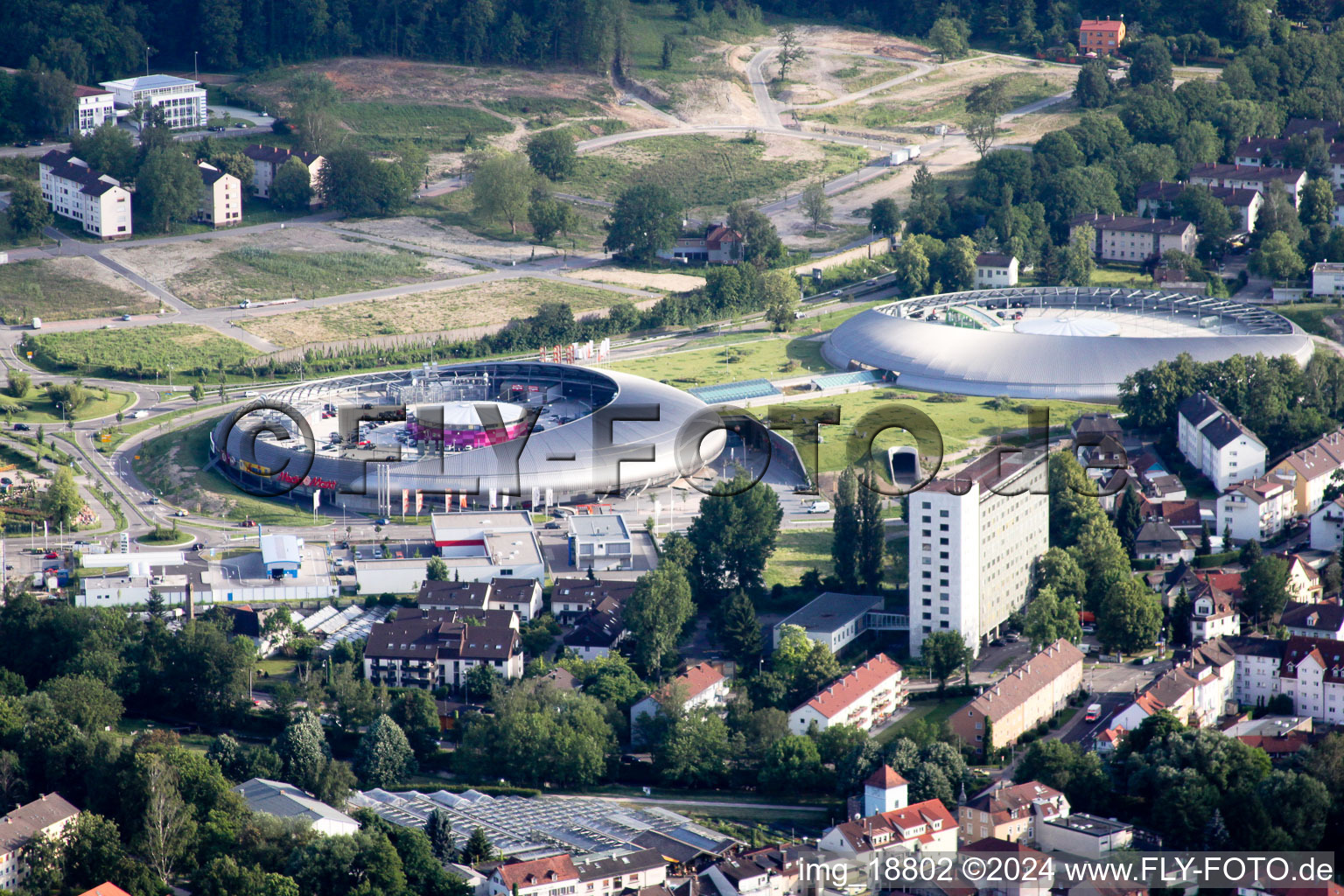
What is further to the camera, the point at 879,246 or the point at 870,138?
the point at 870,138

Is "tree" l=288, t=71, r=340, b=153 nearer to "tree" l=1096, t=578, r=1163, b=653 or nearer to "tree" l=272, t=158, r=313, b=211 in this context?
"tree" l=272, t=158, r=313, b=211

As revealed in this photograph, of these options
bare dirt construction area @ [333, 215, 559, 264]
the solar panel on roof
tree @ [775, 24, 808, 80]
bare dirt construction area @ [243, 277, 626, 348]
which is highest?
tree @ [775, 24, 808, 80]

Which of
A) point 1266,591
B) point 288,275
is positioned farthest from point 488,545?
point 288,275

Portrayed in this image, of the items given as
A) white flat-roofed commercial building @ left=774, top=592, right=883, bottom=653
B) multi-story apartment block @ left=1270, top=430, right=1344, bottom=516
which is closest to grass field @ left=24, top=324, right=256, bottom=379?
white flat-roofed commercial building @ left=774, top=592, right=883, bottom=653

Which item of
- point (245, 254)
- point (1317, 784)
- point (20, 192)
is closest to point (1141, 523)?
point (1317, 784)

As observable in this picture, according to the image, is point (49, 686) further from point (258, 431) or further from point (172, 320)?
point (172, 320)

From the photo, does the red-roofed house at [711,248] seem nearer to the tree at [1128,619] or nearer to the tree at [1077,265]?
the tree at [1077,265]
